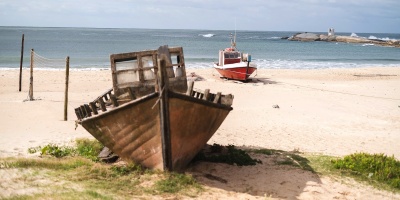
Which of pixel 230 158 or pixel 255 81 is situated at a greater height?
pixel 255 81

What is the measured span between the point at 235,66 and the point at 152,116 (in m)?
19.5

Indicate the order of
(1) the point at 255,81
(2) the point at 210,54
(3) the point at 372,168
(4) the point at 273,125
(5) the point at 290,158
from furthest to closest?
(2) the point at 210,54 → (1) the point at 255,81 → (4) the point at 273,125 → (5) the point at 290,158 → (3) the point at 372,168

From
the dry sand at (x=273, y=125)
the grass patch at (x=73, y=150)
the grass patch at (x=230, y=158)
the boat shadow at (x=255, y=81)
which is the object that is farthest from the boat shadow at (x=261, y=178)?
the boat shadow at (x=255, y=81)

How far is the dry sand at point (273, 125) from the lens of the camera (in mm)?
8625

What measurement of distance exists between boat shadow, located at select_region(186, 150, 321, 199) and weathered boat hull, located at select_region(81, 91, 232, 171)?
613 mm

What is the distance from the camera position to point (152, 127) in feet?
26.7

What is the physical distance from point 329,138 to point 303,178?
5146 millimetres

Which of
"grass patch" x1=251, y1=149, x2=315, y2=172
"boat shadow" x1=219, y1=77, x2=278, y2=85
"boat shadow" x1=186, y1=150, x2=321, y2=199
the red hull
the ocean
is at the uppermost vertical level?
the ocean

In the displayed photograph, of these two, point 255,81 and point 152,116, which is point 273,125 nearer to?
point 152,116

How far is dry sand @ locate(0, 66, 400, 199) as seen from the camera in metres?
8.62

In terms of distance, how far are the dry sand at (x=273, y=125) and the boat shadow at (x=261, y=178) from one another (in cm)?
2

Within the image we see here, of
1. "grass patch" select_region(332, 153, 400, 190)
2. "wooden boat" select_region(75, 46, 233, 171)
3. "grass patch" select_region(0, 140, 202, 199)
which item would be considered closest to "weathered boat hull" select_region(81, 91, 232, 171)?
"wooden boat" select_region(75, 46, 233, 171)

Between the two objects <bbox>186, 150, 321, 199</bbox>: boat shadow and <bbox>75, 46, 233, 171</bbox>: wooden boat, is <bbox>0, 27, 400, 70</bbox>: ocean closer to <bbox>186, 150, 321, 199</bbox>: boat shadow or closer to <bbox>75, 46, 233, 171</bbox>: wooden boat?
<bbox>75, 46, 233, 171</bbox>: wooden boat

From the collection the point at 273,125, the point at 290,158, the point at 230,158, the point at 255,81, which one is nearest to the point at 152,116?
the point at 230,158
